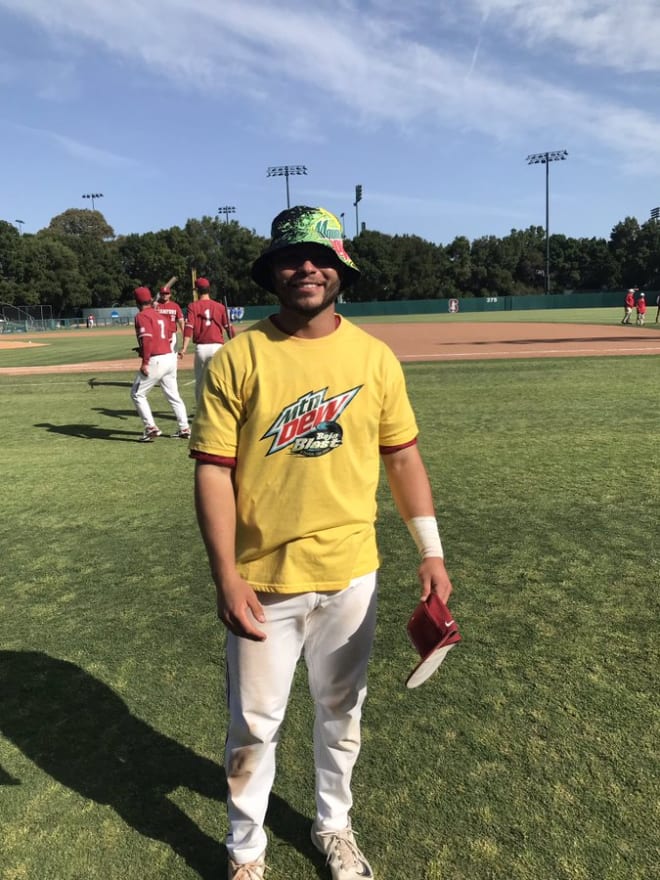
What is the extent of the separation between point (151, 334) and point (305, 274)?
23.8 ft

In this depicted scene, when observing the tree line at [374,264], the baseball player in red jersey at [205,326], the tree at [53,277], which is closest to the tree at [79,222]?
the tree line at [374,264]

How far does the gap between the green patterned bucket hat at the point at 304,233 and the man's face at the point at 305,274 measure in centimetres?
2

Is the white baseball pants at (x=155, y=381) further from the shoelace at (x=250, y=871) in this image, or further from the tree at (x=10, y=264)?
the tree at (x=10, y=264)

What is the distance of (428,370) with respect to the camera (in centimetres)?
1609

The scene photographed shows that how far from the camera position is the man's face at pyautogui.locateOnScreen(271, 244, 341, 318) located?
1.88m

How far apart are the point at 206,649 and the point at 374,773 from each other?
130cm

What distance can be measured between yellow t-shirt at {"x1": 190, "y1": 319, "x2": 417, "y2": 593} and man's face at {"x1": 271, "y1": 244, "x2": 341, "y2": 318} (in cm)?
11

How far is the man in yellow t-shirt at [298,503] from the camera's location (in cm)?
187

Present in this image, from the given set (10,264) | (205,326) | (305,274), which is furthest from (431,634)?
(10,264)

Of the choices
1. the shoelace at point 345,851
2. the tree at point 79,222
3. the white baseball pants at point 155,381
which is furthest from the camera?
the tree at point 79,222

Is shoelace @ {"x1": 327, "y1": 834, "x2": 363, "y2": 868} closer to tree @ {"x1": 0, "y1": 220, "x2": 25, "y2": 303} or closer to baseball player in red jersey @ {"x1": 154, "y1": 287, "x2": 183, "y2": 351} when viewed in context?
baseball player in red jersey @ {"x1": 154, "y1": 287, "x2": 183, "y2": 351}

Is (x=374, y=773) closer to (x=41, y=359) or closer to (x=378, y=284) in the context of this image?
(x=41, y=359)

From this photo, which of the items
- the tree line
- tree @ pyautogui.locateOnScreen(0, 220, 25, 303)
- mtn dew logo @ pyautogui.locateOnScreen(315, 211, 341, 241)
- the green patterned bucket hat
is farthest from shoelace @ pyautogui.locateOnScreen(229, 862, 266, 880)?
tree @ pyautogui.locateOnScreen(0, 220, 25, 303)

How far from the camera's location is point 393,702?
2.98 metres
